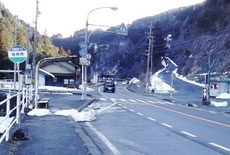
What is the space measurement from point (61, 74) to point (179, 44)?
47.4m

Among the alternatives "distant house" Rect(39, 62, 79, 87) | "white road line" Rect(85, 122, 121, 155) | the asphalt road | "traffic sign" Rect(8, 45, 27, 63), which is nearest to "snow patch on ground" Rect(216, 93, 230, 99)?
"distant house" Rect(39, 62, 79, 87)

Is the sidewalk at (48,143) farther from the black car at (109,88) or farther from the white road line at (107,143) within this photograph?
the black car at (109,88)

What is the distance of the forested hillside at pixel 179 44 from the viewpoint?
67.0m

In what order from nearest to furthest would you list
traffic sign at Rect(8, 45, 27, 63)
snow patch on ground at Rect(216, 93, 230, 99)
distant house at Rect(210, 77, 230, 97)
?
traffic sign at Rect(8, 45, 27, 63) < snow patch on ground at Rect(216, 93, 230, 99) < distant house at Rect(210, 77, 230, 97)

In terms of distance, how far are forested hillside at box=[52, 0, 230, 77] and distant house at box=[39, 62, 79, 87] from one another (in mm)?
19326

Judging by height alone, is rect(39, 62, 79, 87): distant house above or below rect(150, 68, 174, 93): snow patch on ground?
above

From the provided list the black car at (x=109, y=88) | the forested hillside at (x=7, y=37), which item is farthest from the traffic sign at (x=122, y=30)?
the forested hillside at (x=7, y=37)

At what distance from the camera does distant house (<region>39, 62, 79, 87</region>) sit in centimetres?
6303

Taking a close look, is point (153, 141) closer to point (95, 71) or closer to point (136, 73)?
point (136, 73)

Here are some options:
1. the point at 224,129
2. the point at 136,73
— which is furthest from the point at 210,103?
the point at 136,73

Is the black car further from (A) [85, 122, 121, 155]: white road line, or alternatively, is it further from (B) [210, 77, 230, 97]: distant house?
(A) [85, 122, 121, 155]: white road line

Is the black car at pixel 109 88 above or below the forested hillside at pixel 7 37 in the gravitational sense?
below

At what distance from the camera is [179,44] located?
102 m

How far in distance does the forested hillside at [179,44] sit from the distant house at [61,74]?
19.3 m
